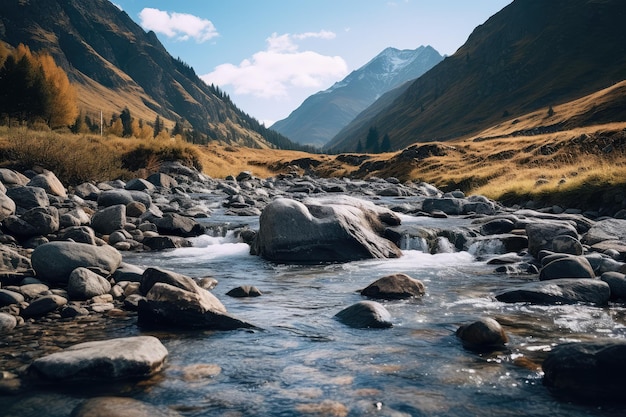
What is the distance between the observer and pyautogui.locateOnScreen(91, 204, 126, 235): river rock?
14688 millimetres

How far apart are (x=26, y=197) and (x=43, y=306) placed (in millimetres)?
9658

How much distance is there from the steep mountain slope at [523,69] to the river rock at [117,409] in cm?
12503

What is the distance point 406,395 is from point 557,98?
136 meters

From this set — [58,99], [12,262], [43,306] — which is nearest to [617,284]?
[43,306]

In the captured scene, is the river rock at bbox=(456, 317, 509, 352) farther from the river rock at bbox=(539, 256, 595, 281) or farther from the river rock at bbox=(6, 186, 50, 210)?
the river rock at bbox=(6, 186, 50, 210)

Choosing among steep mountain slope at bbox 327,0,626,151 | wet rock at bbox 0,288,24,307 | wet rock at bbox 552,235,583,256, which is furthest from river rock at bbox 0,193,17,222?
steep mountain slope at bbox 327,0,626,151

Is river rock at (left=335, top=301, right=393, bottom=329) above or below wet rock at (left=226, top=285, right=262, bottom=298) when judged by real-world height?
below

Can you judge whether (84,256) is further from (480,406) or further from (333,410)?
(480,406)

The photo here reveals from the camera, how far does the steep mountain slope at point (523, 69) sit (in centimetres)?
12800

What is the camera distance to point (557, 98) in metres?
122

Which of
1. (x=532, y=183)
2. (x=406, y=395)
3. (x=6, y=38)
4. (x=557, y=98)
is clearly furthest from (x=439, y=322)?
(x=6, y=38)

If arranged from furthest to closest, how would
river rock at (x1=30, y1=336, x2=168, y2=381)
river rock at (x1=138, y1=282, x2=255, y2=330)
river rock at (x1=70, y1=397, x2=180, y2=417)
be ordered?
river rock at (x1=138, y1=282, x2=255, y2=330) < river rock at (x1=30, y1=336, x2=168, y2=381) < river rock at (x1=70, y1=397, x2=180, y2=417)

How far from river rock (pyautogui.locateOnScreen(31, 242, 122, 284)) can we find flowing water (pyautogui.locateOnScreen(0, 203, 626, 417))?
228 cm

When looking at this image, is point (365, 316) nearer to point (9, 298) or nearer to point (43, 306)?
point (43, 306)
